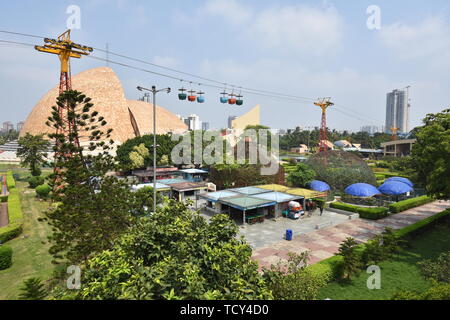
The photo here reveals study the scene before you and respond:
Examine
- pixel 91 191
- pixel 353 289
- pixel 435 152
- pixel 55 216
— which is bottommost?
pixel 353 289

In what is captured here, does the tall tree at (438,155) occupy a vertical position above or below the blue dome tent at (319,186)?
above

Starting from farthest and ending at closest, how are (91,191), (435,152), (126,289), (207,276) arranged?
(435,152), (91,191), (207,276), (126,289)

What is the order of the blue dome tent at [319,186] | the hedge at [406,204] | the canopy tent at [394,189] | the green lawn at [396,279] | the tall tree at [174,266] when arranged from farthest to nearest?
the blue dome tent at [319,186], the canopy tent at [394,189], the hedge at [406,204], the green lawn at [396,279], the tall tree at [174,266]

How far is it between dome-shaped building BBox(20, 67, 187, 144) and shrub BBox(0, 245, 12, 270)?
51261 mm

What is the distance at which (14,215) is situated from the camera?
71.8 ft

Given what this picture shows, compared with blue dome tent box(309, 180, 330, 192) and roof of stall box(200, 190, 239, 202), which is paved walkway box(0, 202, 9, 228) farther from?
blue dome tent box(309, 180, 330, 192)

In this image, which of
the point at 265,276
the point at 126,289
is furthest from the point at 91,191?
the point at 265,276

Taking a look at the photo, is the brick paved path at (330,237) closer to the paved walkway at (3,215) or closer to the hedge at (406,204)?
the hedge at (406,204)

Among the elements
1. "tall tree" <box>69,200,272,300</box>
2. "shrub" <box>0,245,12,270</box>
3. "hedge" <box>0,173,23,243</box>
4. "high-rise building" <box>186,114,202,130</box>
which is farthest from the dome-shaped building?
"high-rise building" <box>186,114,202,130</box>

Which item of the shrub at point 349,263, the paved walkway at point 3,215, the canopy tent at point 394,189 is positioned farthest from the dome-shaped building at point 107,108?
the shrub at point 349,263

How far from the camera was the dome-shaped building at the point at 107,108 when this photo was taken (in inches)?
2579

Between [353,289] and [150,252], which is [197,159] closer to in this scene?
[353,289]

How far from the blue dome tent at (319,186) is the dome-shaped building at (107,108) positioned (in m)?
48.9

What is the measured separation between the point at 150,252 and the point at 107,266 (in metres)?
1.06
